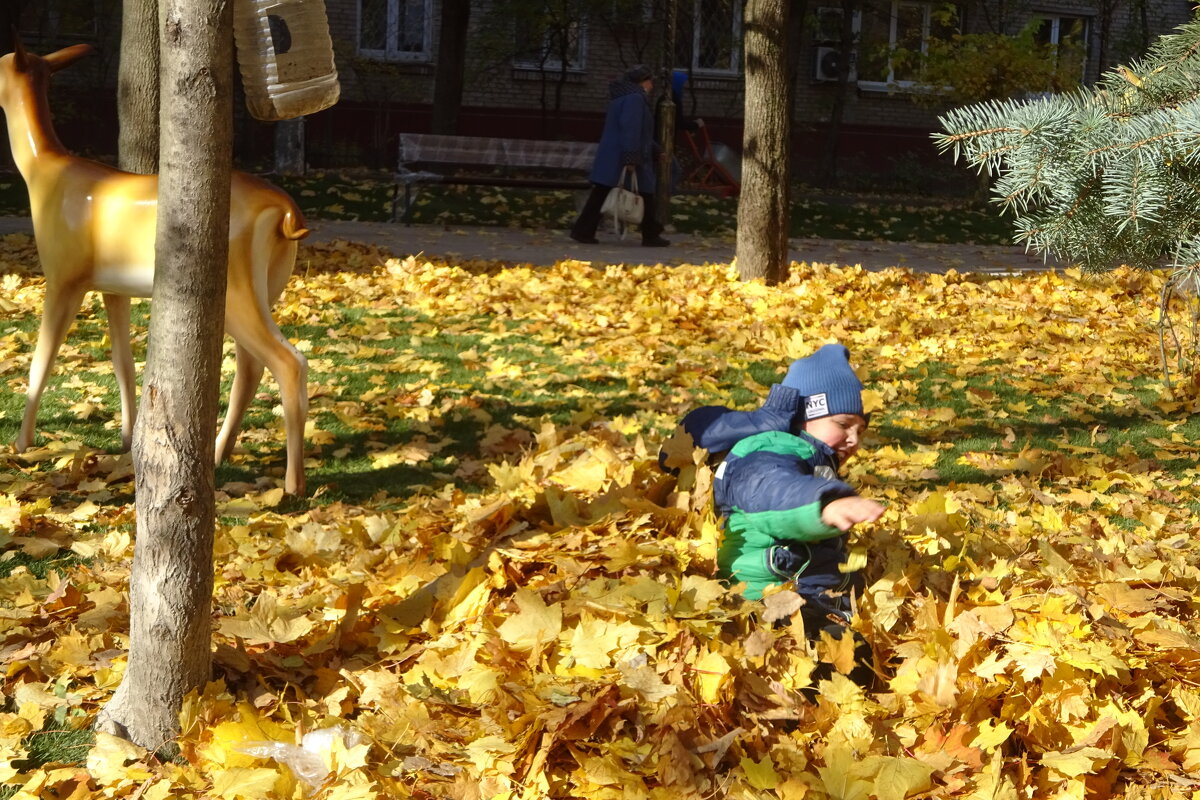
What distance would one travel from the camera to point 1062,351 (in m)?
8.46

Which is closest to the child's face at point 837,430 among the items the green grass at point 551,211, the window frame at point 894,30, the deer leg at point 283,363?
the deer leg at point 283,363

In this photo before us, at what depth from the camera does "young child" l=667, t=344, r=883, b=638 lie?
11.3 feet

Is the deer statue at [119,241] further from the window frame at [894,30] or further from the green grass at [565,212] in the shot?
the window frame at [894,30]

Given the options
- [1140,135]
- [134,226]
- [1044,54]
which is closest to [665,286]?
[134,226]

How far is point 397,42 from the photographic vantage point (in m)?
26.1

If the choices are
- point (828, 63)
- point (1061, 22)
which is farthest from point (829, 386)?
point (1061, 22)

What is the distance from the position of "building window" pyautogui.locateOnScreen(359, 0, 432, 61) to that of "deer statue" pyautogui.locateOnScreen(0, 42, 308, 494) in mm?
20971

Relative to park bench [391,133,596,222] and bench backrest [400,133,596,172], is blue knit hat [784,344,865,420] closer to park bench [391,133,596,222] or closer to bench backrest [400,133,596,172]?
park bench [391,133,596,222]

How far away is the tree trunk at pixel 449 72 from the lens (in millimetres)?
20719

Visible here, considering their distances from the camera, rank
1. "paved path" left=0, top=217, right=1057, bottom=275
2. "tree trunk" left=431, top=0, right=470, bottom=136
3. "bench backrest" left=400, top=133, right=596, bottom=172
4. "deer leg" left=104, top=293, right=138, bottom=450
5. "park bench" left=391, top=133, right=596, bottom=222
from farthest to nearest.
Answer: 1. "tree trunk" left=431, top=0, right=470, bottom=136
2. "bench backrest" left=400, top=133, right=596, bottom=172
3. "park bench" left=391, top=133, right=596, bottom=222
4. "paved path" left=0, top=217, right=1057, bottom=275
5. "deer leg" left=104, top=293, right=138, bottom=450

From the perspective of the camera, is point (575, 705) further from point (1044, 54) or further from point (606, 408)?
point (1044, 54)

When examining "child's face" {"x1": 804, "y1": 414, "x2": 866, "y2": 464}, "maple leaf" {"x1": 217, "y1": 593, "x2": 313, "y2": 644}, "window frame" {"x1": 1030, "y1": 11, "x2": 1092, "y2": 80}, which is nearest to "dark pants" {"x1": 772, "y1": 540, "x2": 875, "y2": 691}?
"child's face" {"x1": 804, "y1": 414, "x2": 866, "y2": 464}

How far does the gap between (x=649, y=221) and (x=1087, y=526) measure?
31.2 feet

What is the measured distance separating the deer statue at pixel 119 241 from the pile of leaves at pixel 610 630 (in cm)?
44
